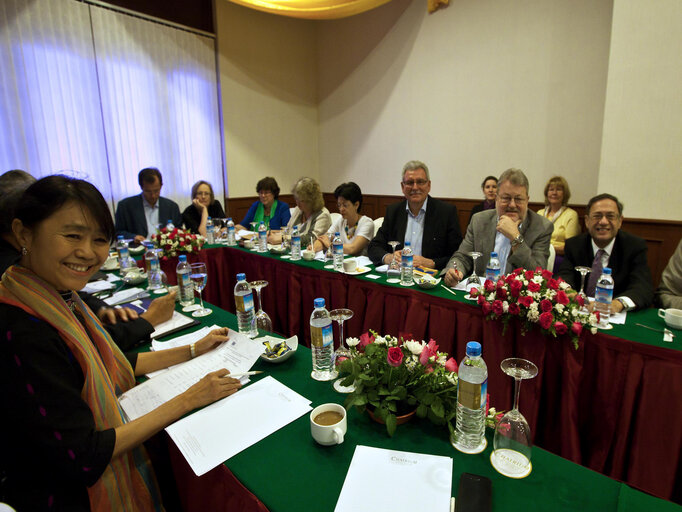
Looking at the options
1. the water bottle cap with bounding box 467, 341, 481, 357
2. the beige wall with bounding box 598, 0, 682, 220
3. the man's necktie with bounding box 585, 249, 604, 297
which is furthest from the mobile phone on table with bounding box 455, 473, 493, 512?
the beige wall with bounding box 598, 0, 682, 220

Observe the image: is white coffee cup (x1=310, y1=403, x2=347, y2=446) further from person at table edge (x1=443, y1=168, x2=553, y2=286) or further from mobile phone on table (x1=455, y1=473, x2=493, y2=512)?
person at table edge (x1=443, y1=168, x2=553, y2=286)

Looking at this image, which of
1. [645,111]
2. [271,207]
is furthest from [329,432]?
[645,111]

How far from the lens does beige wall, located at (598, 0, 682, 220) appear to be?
3.12 meters

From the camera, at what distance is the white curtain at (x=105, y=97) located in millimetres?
4129

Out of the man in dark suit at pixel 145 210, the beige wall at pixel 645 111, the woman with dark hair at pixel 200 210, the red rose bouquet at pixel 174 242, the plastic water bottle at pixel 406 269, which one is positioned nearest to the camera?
the plastic water bottle at pixel 406 269

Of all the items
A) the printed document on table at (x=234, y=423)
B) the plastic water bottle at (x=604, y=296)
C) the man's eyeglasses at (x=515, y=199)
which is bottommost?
the printed document on table at (x=234, y=423)

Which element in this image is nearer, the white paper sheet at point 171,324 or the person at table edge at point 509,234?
the white paper sheet at point 171,324

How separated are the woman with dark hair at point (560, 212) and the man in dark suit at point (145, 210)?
13.7 ft

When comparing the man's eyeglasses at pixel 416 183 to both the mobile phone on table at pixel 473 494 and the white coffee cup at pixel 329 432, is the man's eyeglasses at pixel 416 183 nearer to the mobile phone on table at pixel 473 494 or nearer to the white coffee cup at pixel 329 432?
the white coffee cup at pixel 329 432

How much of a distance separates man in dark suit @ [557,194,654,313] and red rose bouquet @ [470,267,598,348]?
58 cm

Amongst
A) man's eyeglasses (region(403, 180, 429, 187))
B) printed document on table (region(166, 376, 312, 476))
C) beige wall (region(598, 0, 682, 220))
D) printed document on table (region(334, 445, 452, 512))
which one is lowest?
printed document on table (region(166, 376, 312, 476))

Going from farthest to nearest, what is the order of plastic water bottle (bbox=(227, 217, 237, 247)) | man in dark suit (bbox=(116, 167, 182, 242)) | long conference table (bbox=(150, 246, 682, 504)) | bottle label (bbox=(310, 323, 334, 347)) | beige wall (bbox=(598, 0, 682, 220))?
man in dark suit (bbox=(116, 167, 182, 242))
plastic water bottle (bbox=(227, 217, 237, 247))
beige wall (bbox=(598, 0, 682, 220))
long conference table (bbox=(150, 246, 682, 504))
bottle label (bbox=(310, 323, 334, 347))

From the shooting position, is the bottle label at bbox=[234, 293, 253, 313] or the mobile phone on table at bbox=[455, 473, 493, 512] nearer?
the mobile phone on table at bbox=[455, 473, 493, 512]

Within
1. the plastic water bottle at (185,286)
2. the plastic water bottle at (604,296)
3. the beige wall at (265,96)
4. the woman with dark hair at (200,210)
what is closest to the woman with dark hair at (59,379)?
the plastic water bottle at (185,286)
